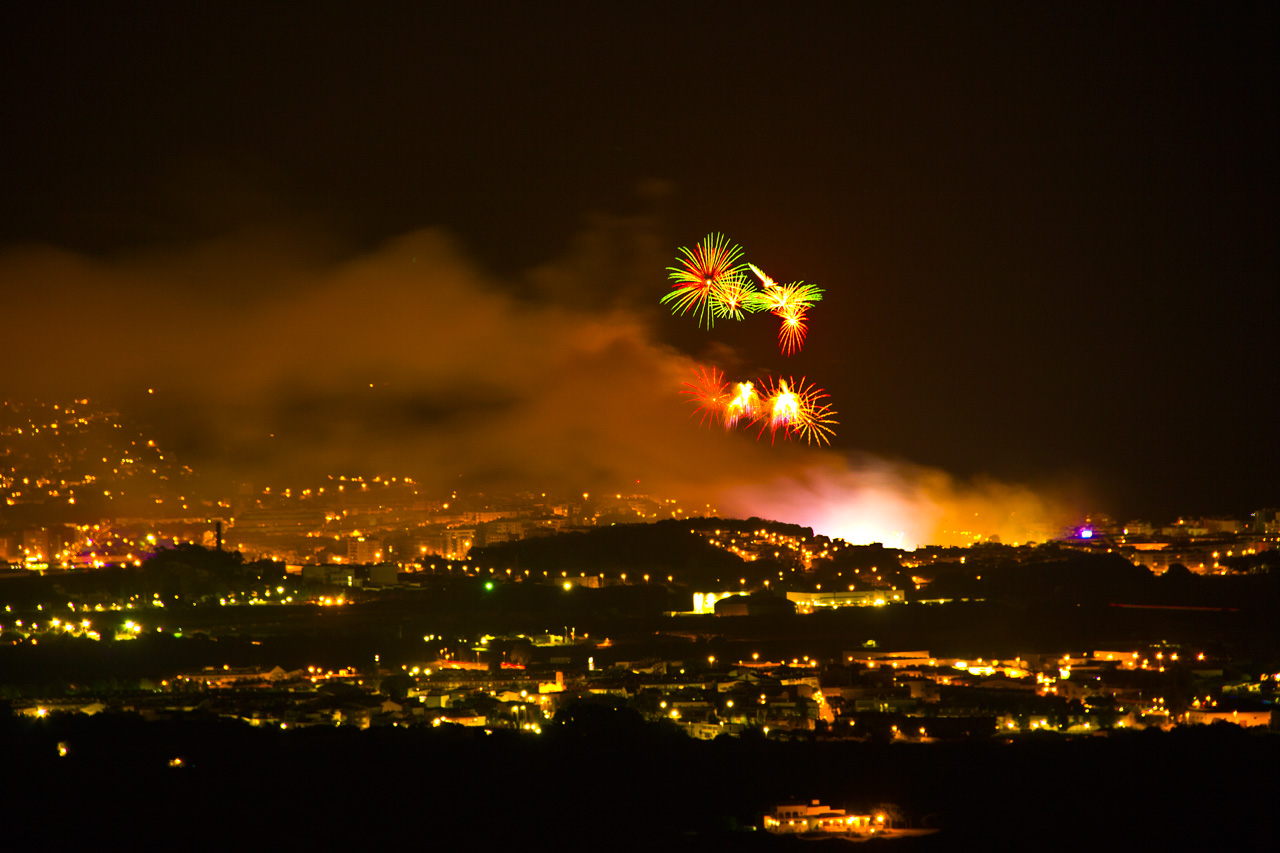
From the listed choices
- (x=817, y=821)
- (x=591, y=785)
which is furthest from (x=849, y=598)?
(x=817, y=821)

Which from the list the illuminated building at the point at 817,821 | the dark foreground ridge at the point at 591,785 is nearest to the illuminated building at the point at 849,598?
the dark foreground ridge at the point at 591,785

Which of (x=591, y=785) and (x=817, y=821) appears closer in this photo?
(x=817, y=821)

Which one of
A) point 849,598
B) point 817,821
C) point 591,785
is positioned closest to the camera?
point 817,821

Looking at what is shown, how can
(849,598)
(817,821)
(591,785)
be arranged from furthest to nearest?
(849,598), (591,785), (817,821)

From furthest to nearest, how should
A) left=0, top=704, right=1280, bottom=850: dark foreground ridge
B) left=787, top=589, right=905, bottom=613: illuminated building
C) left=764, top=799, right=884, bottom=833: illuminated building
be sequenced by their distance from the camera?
left=787, top=589, right=905, bottom=613: illuminated building < left=764, top=799, right=884, bottom=833: illuminated building < left=0, top=704, right=1280, bottom=850: dark foreground ridge

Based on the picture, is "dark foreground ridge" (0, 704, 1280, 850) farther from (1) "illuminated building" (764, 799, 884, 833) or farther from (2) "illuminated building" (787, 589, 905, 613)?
(2) "illuminated building" (787, 589, 905, 613)

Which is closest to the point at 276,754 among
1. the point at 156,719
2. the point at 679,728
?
the point at 156,719

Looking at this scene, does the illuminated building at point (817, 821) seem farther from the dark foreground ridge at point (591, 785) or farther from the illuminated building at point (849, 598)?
the illuminated building at point (849, 598)

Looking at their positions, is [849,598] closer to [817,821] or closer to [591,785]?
[591,785]

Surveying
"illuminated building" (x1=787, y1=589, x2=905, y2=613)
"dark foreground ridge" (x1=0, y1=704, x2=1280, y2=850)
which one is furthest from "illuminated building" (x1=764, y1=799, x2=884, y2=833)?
"illuminated building" (x1=787, y1=589, x2=905, y2=613)

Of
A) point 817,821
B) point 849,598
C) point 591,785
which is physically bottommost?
point 817,821

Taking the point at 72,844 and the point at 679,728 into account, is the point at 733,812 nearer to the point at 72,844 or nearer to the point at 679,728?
the point at 679,728

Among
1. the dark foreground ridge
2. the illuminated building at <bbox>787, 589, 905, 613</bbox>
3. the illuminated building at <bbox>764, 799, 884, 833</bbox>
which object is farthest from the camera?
the illuminated building at <bbox>787, 589, 905, 613</bbox>
